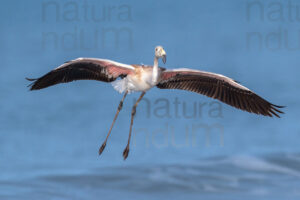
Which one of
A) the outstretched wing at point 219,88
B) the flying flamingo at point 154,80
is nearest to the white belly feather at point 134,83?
the flying flamingo at point 154,80

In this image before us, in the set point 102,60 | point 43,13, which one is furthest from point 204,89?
point 43,13

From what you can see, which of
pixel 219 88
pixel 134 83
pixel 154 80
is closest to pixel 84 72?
pixel 134 83

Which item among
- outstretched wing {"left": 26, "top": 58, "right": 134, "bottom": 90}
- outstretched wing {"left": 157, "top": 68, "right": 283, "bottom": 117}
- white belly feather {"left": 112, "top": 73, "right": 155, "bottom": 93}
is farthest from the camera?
outstretched wing {"left": 157, "top": 68, "right": 283, "bottom": 117}

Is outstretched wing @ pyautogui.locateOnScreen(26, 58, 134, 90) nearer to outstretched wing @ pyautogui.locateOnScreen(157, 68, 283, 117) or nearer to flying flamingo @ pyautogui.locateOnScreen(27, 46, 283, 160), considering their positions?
flying flamingo @ pyautogui.locateOnScreen(27, 46, 283, 160)

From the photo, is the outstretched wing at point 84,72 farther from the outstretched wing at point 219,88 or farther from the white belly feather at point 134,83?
the outstretched wing at point 219,88

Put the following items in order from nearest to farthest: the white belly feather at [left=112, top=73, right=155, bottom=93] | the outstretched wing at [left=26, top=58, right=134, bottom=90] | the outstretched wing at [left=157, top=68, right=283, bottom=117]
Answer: the white belly feather at [left=112, top=73, right=155, bottom=93]
the outstretched wing at [left=26, top=58, right=134, bottom=90]
the outstretched wing at [left=157, top=68, right=283, bottom=117]

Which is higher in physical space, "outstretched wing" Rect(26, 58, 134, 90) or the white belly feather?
"outstretched wing" Rect(26, 58, 134, 90)

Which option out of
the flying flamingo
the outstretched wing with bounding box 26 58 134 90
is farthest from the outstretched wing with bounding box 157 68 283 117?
the outstretched wing with bounding box 26 58 134 90

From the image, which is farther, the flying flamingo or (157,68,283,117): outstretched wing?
(157,68,283,117): outstretched wing
